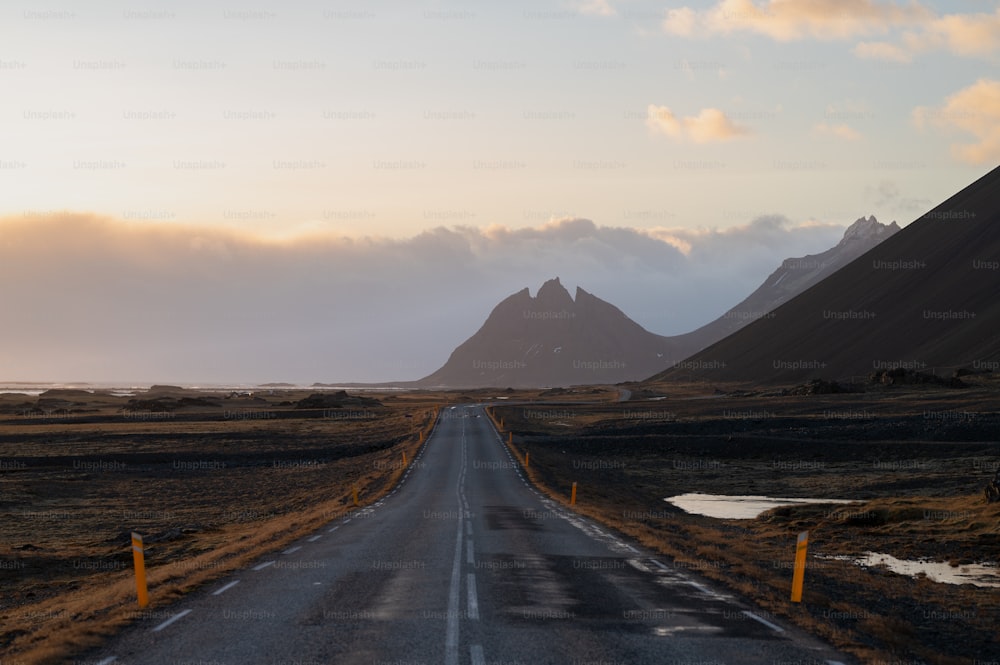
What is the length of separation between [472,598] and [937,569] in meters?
15.4

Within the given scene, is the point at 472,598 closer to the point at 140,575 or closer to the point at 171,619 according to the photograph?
the point at 171,619

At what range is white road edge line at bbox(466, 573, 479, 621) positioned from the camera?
14.2 meters

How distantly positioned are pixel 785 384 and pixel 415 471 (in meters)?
136

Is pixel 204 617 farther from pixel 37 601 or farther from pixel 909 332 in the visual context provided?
pixel 909 332

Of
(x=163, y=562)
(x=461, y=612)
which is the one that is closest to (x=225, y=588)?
(x=461, y=612)

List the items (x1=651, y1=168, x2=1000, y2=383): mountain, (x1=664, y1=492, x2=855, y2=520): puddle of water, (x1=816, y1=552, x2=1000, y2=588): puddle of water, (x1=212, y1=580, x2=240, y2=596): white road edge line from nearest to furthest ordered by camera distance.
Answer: (x1=212, y1=580, x2=240, y2=596): white road edge line → (x1=816, y1=552, x2=1000, y2=588): puddle of water → (x1=664, y1=492, x2=855, y2=520): puddle of water → (x1=651, y1=168, x2=1000, y2=383): mountain

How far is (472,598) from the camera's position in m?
15.7

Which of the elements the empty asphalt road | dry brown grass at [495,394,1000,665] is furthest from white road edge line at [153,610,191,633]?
dry brown grass at [495,394,1000,665]

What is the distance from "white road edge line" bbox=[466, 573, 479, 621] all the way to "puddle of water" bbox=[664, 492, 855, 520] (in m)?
24.4

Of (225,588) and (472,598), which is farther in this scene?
(225,588)

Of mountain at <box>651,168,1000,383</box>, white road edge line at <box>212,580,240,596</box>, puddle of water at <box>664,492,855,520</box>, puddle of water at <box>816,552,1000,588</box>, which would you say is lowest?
puddle of water at <box>664,492,855,520</box>

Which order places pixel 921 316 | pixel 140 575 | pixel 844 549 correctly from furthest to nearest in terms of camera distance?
pixel 921 316, pixel 844 549, pixel 140 575

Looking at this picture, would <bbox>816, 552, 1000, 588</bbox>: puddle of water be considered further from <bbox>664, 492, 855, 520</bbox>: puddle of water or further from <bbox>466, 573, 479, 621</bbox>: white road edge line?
<bbox>664, 492, 855, 520</bbox>: puddle of water

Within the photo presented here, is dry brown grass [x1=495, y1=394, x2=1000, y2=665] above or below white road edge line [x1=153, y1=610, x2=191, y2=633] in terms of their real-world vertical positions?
below
